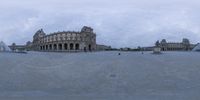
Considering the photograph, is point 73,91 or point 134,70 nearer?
point 73,91

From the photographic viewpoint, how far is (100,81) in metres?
63.6

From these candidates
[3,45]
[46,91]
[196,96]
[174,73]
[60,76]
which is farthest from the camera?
[3,45]

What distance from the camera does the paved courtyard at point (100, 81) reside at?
51.9 m

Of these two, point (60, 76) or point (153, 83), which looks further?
point (60, 76)

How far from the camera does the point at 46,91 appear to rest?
54.8 meters

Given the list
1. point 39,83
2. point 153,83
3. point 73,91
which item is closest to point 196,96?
point 153,83

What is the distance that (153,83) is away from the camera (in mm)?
62250

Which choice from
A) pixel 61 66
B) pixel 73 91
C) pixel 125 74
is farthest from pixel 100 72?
pixel 73 91

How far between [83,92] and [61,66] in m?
28.5

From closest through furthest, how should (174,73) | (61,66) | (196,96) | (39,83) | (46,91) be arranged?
(196,96)
(46,91)
(39,83)
(174,73)
(61,66)

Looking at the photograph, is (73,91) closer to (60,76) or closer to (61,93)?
(61,93)

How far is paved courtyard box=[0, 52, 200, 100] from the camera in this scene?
170 feet

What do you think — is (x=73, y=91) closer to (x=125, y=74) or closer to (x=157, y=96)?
(x=157, y=96)

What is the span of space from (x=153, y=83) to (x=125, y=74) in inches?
398
